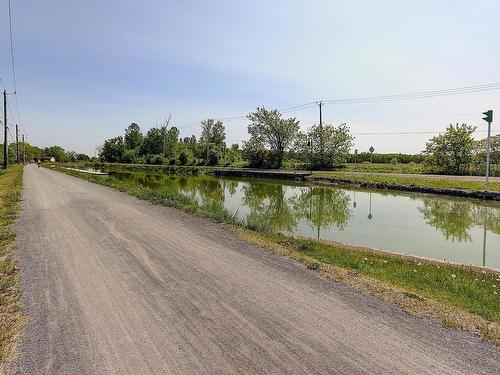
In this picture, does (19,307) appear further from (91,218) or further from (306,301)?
(91,218)

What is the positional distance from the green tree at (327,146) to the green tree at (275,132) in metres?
7.53

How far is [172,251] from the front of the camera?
28.7 feet

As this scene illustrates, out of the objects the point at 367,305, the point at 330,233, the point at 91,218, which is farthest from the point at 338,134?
the point at 367,305

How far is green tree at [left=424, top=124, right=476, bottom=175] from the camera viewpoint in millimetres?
36562

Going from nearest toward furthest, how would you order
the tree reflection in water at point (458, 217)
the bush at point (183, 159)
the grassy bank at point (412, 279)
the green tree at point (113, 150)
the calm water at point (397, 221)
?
1. the grassy bank at point (412, 279)
2. the calm water at point (397, 221)
3. the tree reflection in water at point (458, 217)
4. the bush at point (183, 159)
5. the green tree at point (113, 150)

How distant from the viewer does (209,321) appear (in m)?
5.09

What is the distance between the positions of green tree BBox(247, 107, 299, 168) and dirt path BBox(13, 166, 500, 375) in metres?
51.3

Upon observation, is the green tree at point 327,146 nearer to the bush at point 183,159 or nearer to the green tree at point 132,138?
the bush at point 183,159

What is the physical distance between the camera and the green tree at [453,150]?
36562 mm

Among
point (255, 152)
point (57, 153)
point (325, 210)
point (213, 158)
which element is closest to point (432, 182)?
point (325, 210)

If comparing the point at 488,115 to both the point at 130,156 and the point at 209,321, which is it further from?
the point at 130,156

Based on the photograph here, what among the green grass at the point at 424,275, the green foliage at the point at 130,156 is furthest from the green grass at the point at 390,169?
the green foliage at the point at 130,156

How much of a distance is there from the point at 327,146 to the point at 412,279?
4416 centimetres

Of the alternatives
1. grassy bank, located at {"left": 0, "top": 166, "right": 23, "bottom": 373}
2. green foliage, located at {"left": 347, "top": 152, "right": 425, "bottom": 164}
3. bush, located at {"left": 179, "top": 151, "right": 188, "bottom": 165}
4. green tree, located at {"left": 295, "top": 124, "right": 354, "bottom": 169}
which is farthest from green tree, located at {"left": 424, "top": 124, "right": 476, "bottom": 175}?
bush, located at {"left": 179, "top": 151, "right": 188, "bottom": 165}
